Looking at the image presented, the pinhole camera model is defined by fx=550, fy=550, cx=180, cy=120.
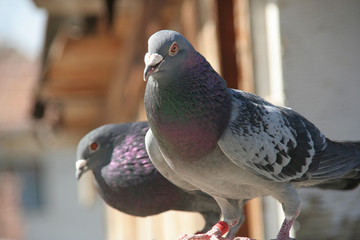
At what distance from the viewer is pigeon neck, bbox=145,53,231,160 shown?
1758mm

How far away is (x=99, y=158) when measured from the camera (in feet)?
8.27

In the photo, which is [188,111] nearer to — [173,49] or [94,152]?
[173,49]

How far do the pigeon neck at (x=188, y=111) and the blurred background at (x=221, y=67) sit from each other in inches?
49.8

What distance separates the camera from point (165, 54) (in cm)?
170

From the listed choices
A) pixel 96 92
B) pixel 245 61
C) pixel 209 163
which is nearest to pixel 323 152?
pixel 209 163

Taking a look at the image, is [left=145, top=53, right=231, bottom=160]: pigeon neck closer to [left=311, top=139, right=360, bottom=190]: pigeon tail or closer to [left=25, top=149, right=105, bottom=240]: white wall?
[left=311, top=139, right=360, bottom=190]: pigeon tail

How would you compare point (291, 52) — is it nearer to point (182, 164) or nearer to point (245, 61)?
point (245, 61)

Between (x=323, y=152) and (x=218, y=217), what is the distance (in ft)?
2.24

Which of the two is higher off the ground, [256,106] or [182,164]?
[256,106]

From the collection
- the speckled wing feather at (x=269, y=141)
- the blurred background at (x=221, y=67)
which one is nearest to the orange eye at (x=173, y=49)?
the speckled wing feather at (x=269, y=141)

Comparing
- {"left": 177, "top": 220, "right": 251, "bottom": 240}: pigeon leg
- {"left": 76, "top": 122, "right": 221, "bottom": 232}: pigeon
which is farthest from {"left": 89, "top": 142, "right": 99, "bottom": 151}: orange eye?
{"left": 177, "top": 220, "right": 251, "bottom": 240}: pigeon leg

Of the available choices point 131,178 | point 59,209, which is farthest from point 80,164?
point 59,209

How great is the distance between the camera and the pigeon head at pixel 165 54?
65.1 inches

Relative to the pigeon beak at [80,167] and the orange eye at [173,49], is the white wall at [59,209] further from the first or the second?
the orange eye at [173,49]
